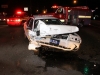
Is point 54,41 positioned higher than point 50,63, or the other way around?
point 54,41

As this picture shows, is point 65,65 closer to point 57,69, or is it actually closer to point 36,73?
point 57,69

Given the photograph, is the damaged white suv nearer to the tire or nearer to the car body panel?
the car body panel

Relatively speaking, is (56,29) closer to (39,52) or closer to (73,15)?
(39,52)

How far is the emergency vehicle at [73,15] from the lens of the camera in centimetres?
2150

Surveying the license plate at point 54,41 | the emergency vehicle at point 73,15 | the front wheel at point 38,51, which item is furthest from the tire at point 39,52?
the emergency vehicle at point 73,15

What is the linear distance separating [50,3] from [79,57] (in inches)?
2605

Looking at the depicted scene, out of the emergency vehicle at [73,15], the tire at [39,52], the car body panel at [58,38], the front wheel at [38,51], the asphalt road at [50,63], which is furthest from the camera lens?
the emergency vehicle at [73,15]

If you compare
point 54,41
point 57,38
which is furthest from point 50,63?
point 57,38

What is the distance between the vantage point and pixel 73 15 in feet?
74.7

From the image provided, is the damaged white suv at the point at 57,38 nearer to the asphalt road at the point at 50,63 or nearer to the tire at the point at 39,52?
the tire at the point at 39,52

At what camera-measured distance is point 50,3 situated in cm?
7362

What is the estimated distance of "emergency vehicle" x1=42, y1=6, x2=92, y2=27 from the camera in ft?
70.5

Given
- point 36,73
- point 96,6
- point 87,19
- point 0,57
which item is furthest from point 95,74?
point 96,6

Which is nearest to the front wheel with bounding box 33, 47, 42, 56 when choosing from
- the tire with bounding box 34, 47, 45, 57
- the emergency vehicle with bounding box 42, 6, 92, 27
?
the tire with bounding box 34, 47, 45, 57
